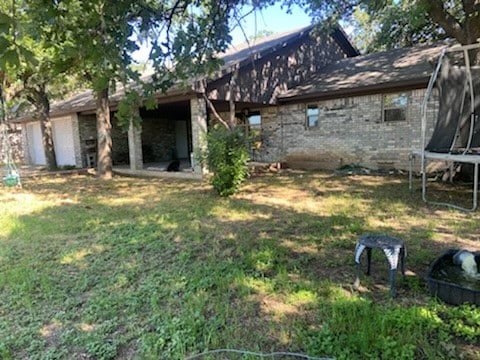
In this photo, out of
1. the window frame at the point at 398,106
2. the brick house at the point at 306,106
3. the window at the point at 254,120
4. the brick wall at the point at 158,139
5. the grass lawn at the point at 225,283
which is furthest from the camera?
the brick wall at the point at 158,139

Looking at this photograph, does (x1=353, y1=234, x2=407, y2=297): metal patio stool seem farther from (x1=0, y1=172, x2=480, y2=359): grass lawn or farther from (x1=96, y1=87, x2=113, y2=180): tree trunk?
(x1=96, y1=87, x2=113, y2=180): tree trunk

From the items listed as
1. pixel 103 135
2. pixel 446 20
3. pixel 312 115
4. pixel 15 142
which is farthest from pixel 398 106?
pixel 15 142

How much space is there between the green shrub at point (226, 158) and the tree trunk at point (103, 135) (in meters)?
5.36

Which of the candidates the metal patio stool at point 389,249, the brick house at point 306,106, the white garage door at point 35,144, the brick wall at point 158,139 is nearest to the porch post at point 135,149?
the brick house at point 306,106

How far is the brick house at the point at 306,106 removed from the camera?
10.2 metres

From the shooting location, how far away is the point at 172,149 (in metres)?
17.1

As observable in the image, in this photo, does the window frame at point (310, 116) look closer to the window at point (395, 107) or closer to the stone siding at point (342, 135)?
the stone siding at point (342, 135)

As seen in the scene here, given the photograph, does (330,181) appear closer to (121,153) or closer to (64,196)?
(64,196)

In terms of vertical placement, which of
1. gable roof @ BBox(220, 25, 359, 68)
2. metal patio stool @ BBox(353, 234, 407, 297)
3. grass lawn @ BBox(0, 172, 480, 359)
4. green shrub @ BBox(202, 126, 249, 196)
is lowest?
grass lawn @ BBox(0, 172, 480, 359)

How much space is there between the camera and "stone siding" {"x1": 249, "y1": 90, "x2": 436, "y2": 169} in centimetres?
1025

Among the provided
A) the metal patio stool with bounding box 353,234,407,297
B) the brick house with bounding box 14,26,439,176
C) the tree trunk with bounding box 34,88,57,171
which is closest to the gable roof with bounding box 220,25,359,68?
the brick house with bounding box 14,26,439,176

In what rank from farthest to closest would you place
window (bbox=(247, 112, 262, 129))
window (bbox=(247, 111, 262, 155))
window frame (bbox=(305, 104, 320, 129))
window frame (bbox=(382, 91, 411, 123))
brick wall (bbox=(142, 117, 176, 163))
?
brick wall (bbox=(142, 117, 176, 163)) < window (bbox=(247, 112, 262, 129)) < window (bbox=(247, 111, 262, 155)) < window frame (bbox=(305, 104, 320, 129)) < window frame (bbox=(382, 91, 411, 123))

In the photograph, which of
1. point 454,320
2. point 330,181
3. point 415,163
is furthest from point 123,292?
point 415,163

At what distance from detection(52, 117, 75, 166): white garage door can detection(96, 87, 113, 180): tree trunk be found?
16.1 ft
